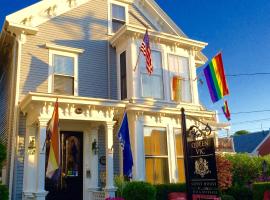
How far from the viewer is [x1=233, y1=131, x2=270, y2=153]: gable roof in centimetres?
3938

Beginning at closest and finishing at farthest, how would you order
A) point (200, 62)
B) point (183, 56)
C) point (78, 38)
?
point (78, 38) < point (183, 56) < point (200, 62)

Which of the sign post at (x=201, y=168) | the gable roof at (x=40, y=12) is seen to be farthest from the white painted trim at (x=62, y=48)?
the sign post at (x=201, y=168)

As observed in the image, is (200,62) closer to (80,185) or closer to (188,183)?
(80,185)

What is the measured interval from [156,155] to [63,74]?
181 inches

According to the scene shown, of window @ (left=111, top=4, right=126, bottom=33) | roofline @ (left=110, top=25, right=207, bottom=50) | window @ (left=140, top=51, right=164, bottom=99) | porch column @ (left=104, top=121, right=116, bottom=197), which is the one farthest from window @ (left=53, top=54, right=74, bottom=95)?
window @ (left=111, top=4, right=126, bottom=33)

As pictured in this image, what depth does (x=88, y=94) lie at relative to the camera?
12.3m

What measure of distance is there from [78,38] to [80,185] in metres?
5.70

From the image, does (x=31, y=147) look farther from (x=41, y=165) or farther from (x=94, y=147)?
(x=94, y=147)

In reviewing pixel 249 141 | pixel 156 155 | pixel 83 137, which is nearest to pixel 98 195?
pixel 83 137

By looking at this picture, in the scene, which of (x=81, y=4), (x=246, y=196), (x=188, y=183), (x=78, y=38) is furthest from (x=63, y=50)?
(x=246, y=196)

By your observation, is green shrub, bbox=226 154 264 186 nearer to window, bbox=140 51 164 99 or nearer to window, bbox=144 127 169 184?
window, bbox=144 127 169 184

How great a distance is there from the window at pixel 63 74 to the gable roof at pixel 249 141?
32125 mm

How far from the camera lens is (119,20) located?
14406 mm

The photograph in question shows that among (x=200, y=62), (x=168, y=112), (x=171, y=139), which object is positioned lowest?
(x=171, y=139)
